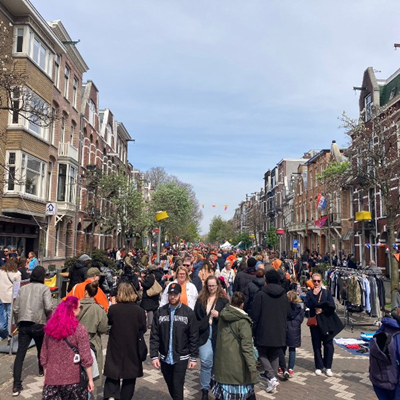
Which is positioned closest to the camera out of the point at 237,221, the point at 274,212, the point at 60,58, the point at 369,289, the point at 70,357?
the point at 70,357

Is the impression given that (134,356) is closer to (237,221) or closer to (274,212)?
(274,212)

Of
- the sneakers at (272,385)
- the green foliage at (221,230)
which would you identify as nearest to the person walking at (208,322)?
the sneakers at (272,385)

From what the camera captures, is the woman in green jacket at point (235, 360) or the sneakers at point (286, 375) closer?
the woman in green jacket at point (235, 360)

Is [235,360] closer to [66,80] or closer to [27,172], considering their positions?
[27,172]

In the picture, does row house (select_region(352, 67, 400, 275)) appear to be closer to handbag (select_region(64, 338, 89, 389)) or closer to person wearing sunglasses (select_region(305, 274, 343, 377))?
person wearing sunglasses (select_region(305, 274, 343, 377))

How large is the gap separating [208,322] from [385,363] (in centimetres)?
229

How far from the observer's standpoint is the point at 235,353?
15.2 feet

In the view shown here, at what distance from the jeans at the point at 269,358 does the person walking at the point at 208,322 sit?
38.1 inches

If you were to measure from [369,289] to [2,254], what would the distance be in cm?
1371

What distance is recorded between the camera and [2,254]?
15.7 meters

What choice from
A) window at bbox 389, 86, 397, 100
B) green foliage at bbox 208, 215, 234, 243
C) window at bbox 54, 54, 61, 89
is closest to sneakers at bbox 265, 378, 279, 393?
window at bbox 54, 54, 61, 89

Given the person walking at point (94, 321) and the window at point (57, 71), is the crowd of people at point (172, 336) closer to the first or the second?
the person walking at point (94, 321)

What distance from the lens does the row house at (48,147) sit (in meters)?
17.7

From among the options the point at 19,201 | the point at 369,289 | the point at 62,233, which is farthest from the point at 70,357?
the point at 62,233
